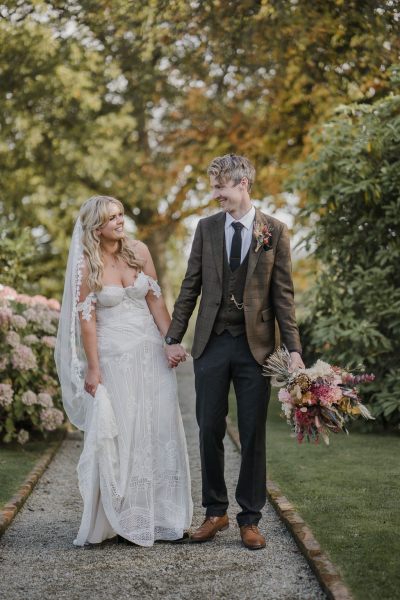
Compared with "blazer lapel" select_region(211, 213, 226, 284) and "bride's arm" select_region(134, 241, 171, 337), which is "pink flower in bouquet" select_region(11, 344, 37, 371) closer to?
"bride's arm" select_region(134, 241, 171, 337)

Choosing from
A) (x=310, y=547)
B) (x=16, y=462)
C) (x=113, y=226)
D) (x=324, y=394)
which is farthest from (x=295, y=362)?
(x=16, y=462)

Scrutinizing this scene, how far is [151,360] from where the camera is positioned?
527 centimetres

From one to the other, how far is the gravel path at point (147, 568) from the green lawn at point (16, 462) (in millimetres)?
577

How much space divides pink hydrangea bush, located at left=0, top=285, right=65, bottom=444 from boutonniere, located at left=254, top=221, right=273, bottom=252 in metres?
3.91

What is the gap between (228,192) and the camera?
489 cm

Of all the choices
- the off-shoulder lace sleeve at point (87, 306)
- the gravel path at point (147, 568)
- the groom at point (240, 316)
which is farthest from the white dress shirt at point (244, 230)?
the gravel path at point (147, 568)

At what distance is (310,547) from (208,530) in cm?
67

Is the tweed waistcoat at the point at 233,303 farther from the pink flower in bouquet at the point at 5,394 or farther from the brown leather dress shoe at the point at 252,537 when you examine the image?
the pink flower in bouquet at the point at 5,394

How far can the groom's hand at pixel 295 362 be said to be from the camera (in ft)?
15.5

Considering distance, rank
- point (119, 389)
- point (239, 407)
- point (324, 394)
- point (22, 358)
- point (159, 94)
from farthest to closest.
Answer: point (159, 94) < point (22, 358) < point (119, 389) < point (239, 407) < point (324, 394)

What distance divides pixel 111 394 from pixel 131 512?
2.31ft

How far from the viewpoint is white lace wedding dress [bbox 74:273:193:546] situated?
16.5 feet

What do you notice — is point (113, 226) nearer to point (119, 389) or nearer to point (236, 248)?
point (236, 248)

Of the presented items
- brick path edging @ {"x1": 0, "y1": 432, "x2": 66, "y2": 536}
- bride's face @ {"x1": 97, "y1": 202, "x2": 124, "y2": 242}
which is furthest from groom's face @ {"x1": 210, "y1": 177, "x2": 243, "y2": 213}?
brick path edging @ {"x1": 0, "y1": 432, "x2": 66, "y2": 536}
